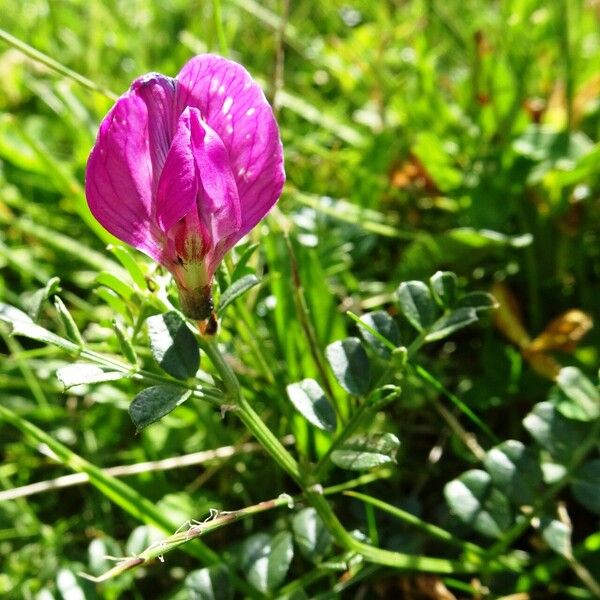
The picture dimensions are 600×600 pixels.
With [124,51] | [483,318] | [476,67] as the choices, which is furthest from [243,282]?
[124,51]

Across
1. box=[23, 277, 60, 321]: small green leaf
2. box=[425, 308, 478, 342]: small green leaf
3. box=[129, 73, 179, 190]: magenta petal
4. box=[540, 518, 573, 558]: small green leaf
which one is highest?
box=[129, 73, 179, 190]: magenta petal

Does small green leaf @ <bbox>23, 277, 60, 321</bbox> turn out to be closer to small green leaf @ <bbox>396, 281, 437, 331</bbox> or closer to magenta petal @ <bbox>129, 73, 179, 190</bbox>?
magenta petal @ <bbox>129, 73, 179, 190</bbox>

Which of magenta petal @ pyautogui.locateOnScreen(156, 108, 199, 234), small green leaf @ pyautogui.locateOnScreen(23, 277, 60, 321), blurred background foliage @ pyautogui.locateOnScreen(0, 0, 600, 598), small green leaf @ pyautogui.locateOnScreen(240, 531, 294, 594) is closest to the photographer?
magenta petal @ pyautogui.locateOnScreen(156, 108, 199, 234)

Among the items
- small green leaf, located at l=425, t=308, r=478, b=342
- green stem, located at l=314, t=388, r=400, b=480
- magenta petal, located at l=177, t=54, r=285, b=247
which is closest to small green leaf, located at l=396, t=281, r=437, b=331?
small green leaf, located at l=425, t=308, r=478, b=342

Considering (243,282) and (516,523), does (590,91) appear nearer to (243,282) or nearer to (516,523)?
(516,523)

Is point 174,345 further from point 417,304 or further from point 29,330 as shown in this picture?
point 417,304

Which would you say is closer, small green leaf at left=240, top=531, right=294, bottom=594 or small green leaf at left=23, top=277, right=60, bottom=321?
small green leaf at left=23, top=277, right=60, bottom=321
